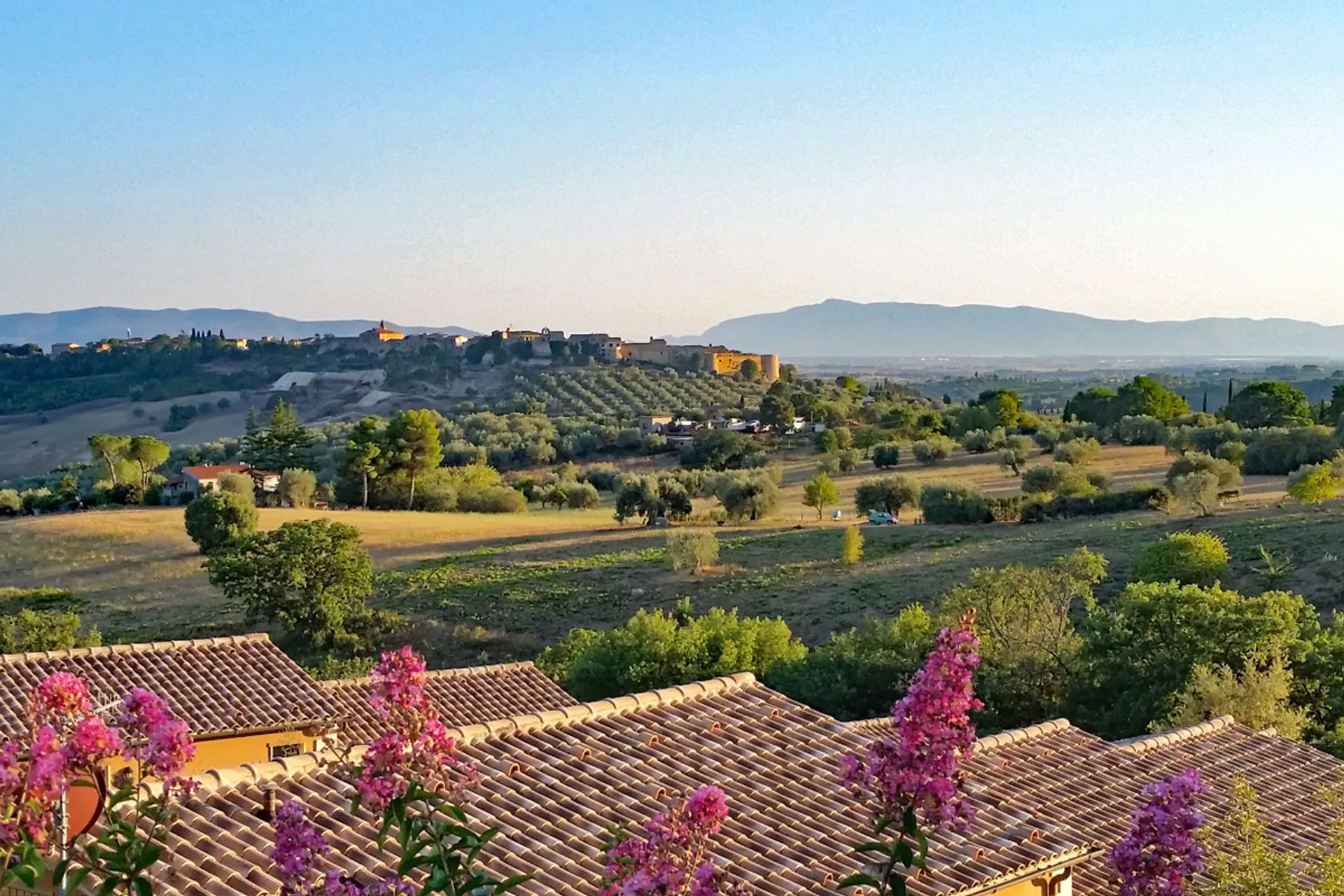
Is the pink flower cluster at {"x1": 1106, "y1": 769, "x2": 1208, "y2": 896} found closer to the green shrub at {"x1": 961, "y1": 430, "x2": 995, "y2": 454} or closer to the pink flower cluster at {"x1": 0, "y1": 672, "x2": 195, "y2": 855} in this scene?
the pink flower cluster at {"x1": 0, "y1": 672, "x2": 195, "y2": 855}

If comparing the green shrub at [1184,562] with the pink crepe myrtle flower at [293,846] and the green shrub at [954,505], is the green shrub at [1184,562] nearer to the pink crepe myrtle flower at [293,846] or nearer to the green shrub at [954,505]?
the green shrub at [954,505]

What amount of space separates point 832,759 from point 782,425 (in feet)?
234

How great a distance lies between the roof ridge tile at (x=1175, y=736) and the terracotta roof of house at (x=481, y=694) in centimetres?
695

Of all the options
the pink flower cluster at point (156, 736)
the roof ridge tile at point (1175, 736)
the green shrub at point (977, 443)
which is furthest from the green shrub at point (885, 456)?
the pink flower cluster at point (156, 736)

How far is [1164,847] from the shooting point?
368 centimetres

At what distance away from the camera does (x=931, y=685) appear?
3.36m

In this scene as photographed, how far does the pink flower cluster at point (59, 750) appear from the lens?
3.29 meters

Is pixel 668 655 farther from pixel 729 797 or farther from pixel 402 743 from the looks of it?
pixel 402 743

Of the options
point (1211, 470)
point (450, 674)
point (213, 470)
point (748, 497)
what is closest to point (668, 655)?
point (450, 674)

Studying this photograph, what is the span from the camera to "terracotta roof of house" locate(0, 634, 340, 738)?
12.6 meters

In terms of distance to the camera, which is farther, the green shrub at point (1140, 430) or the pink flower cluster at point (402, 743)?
the green shrub at point (1140, 430)

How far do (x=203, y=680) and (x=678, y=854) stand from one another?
11293mm

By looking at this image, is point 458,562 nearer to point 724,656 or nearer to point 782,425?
point 724,656

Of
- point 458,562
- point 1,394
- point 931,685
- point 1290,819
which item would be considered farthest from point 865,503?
point 1,394
